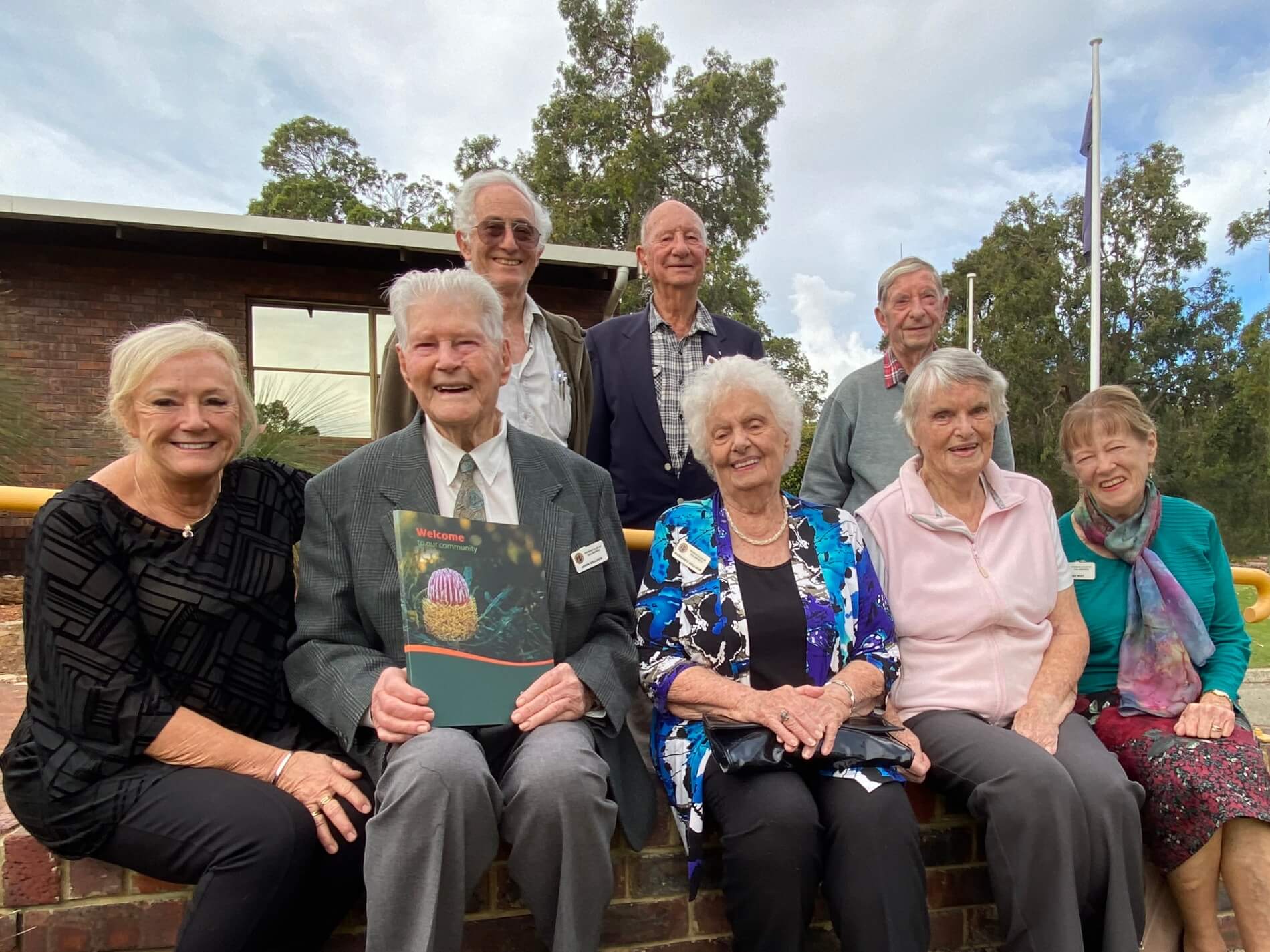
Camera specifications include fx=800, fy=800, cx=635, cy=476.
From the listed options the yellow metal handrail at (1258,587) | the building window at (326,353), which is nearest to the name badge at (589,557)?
the yellow metal handrail at (1258,587)

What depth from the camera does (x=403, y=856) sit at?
1.63m

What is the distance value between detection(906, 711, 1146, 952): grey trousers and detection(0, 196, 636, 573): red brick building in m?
8.37

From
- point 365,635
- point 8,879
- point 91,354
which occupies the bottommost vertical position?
point 8,879

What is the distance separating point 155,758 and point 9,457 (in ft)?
20.3

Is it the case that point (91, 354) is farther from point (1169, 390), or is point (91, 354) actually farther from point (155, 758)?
point (1169, 390)

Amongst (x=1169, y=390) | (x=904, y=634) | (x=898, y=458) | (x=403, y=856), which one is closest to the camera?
(x=403, y=856)

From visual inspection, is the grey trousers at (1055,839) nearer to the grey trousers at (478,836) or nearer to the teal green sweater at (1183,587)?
the teal green sweater at (1183,587)

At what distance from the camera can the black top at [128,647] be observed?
1723 mm

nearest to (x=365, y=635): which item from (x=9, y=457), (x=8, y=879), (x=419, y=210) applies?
(x=8, y=879)

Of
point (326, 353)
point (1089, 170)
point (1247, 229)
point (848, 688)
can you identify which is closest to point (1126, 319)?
point (1247, 229)

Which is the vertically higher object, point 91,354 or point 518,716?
point 91,354

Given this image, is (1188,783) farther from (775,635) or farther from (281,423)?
(281,423)

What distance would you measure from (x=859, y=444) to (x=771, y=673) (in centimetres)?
137

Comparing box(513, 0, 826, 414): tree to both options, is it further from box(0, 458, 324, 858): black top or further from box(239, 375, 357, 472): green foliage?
box(0, 458, 324, 858): black top
